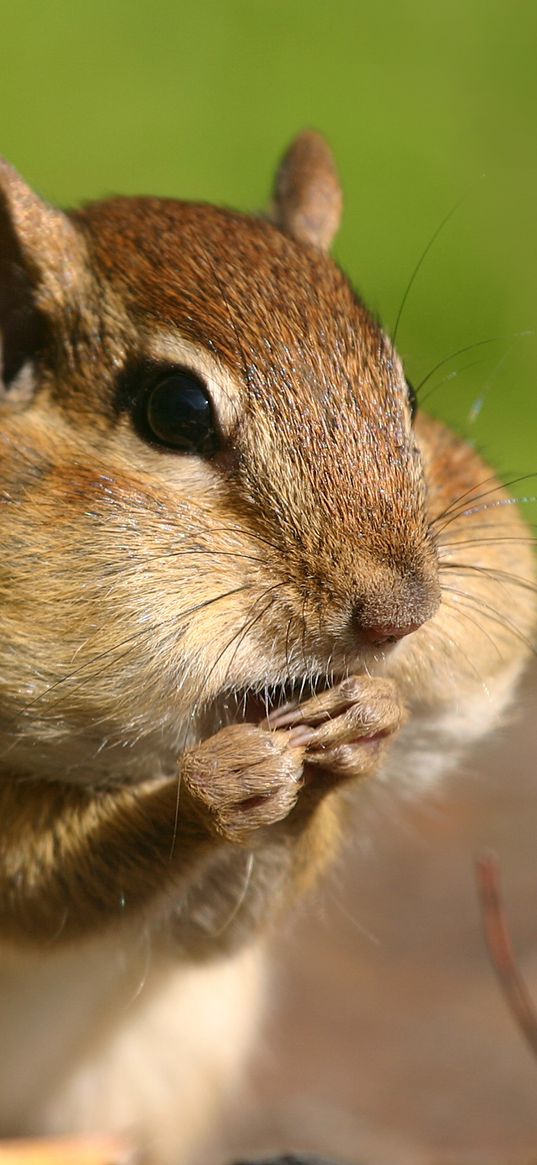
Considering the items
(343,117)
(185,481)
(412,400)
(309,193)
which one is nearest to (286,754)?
(185,481)

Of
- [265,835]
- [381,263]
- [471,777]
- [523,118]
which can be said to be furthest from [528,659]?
[523,118]

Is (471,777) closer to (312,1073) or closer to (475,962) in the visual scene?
(475,962)

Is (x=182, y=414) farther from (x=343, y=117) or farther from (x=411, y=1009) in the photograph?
(x=343, y=117)

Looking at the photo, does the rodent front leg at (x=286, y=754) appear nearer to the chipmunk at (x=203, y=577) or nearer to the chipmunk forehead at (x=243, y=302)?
the chipmunk at (x=203, y=577)

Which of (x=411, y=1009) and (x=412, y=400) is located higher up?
(x=412, y=400)

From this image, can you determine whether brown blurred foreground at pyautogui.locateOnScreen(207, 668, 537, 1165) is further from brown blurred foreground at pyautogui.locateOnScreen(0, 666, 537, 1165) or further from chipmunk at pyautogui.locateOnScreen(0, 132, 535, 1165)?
chipmunk at pyautogui.locateOnScreen(0, 132, 535, 1165)

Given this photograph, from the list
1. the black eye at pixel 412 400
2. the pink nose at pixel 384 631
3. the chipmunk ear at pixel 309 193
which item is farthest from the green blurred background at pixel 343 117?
the pink nose at pixel 384 631

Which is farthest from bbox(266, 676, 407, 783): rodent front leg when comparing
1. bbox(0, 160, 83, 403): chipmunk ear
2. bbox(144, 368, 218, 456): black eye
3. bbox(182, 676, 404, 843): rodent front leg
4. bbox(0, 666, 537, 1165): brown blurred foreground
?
bbox(0, 666, 537, 1165): brown blurred foreground
